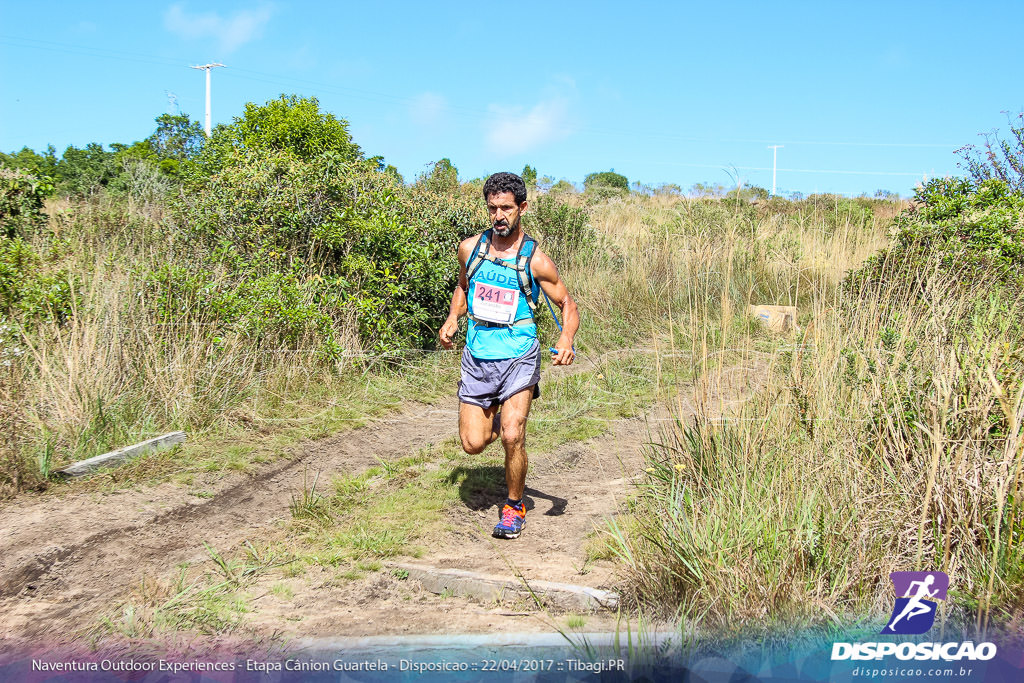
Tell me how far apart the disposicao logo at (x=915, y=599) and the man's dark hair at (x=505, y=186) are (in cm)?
265

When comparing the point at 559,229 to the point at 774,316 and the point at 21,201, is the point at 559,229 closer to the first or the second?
the point at 774,316

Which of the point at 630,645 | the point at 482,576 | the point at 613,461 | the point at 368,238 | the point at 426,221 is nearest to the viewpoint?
the point at 630,645

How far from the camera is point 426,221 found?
8.91m

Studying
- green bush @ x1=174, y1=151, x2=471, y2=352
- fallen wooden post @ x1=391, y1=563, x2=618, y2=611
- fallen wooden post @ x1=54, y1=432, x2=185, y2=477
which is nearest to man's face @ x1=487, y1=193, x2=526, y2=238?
fallen wooden post @ x1=391, y1=563, x2=618, y2=611

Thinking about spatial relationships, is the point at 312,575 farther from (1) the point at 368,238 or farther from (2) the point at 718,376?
(1) the point at 368,238

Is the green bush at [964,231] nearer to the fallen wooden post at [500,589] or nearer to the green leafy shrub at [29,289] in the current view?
the fallen wooden post at [500,589]

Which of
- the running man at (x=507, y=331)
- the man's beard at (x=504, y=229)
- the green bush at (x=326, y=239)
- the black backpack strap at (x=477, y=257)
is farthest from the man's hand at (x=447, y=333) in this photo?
the green bush at (x=326, y=239)

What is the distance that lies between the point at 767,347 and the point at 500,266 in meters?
5.76

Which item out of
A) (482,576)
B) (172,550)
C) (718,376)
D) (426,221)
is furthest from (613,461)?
(426,221)

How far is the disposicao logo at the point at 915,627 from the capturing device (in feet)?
9.36

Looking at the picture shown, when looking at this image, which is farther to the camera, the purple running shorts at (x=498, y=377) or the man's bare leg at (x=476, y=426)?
the man's bare leg at (x=476, y=426)

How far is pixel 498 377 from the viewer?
458cm

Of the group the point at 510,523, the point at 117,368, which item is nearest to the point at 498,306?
the point at 510,523

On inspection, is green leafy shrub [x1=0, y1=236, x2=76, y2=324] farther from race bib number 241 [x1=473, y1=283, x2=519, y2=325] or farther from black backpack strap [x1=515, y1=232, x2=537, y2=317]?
black backpack strap [x1=515, y1=232, x2=537, y2=317]
